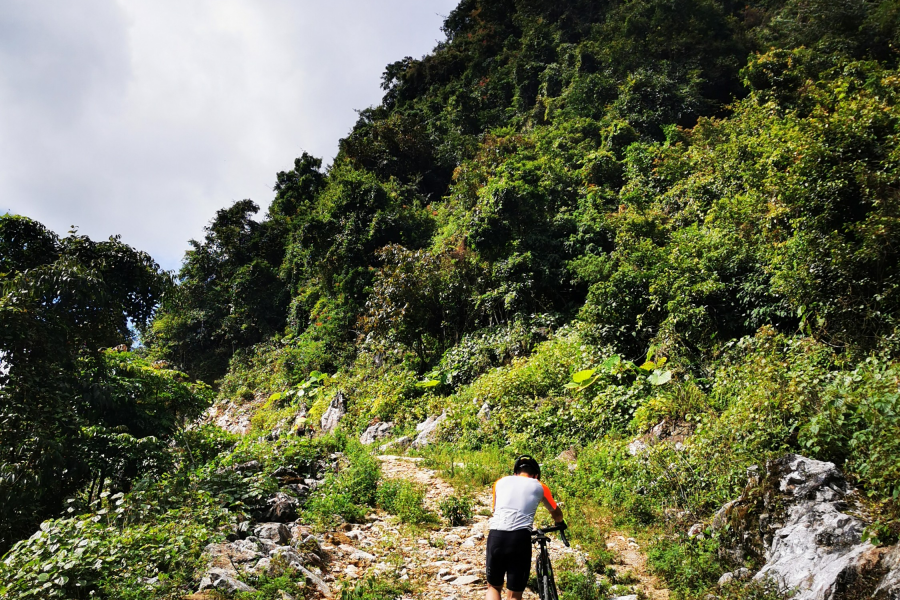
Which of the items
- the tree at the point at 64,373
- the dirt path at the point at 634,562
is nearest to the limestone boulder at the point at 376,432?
the tree at the point at 64,373

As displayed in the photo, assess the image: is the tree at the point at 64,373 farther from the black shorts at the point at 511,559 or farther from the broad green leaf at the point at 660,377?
the broad green leaf at the point at 660,377

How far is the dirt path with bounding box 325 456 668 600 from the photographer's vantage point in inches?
213

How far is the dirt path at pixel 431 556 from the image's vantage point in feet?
17.7

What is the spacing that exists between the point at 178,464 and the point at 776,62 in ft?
72.4

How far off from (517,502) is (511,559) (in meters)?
0.44

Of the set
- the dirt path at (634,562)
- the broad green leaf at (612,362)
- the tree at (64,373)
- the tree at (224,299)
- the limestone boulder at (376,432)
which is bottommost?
the dirt path at (634,562)

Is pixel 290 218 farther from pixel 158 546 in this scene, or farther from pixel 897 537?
pixel 897 537

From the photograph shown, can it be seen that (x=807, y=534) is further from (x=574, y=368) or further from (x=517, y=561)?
(x=574, y=368)

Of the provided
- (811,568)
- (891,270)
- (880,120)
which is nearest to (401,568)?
(811,568)

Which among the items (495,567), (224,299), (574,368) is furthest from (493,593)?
(224,299)

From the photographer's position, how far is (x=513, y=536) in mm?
4082

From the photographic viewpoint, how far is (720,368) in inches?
327

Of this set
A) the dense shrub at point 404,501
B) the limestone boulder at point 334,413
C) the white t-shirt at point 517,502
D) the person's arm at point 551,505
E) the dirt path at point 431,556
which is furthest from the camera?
the limestone boulder at point 334,413

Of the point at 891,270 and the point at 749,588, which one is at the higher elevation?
the point at 891,270
